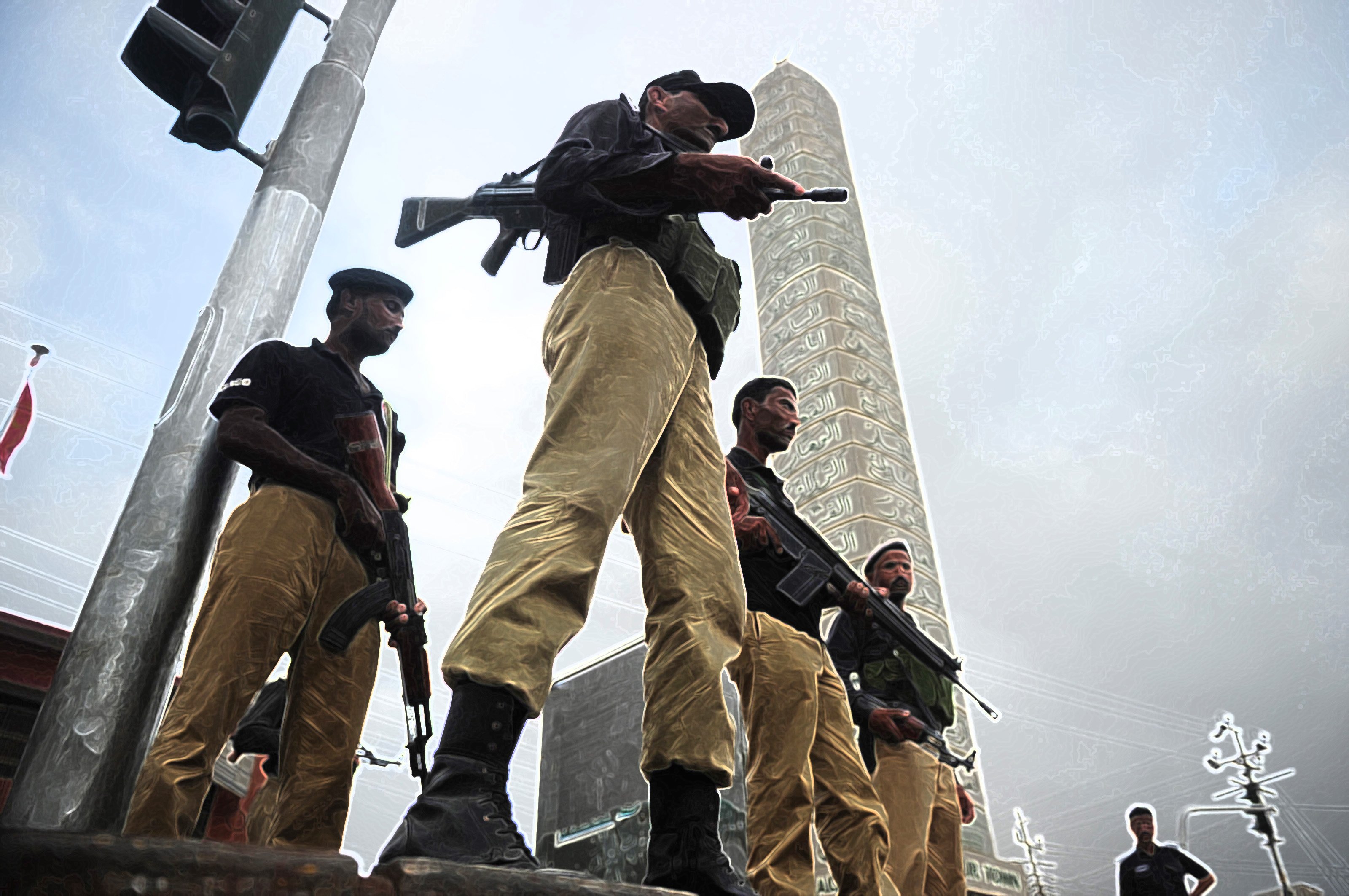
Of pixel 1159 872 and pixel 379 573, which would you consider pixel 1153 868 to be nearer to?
pixel 1159 872

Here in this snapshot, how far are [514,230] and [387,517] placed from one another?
79cm

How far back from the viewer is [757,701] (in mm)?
2285

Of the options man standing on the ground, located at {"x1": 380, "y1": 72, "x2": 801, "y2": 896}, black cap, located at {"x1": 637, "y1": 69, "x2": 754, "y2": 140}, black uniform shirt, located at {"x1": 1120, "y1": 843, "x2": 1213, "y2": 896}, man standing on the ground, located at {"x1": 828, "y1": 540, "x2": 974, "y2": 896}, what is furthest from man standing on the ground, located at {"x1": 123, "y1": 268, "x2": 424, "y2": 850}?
black uniform shirt, located at {"x1": 1120, "y1": 843, "x2": 1213, "y2": 896}

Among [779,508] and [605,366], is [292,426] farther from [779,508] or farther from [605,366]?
[779,508]

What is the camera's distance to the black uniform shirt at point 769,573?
254cm

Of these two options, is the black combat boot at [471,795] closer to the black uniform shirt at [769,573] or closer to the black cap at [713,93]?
the black cap at [713,93]

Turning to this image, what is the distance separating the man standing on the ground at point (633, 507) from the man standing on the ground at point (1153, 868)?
4217 mm

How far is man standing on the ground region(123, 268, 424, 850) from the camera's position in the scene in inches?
66.1

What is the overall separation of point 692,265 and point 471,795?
88cm

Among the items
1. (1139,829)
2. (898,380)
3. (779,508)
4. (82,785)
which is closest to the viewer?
(82,785)

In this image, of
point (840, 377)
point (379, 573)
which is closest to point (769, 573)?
point (379, 573)

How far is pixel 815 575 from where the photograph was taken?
270cm

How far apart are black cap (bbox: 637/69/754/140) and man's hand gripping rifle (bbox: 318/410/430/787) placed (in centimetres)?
96

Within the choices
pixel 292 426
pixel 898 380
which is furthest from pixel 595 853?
pixel 898 380
